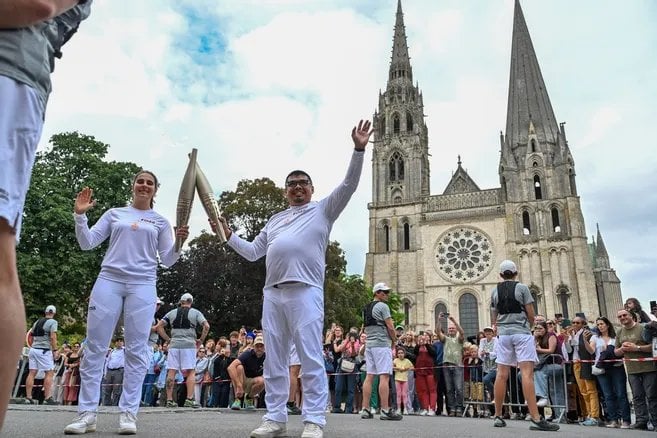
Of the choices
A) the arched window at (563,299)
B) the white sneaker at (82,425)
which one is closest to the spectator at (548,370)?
the white sneaker at (82,425)

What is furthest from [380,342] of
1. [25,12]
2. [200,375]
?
[200,375]

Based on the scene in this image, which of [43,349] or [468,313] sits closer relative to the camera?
[43,349]

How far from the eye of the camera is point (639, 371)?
870 cm

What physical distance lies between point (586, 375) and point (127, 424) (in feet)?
28.9

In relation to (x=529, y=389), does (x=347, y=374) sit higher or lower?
higher

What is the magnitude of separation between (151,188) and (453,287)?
47849mm

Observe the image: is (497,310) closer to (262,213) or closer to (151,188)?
(151,188)

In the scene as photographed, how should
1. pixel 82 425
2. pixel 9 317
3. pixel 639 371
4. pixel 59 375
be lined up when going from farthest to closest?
1. pixel 59 375
2. pixel 639 371
3. pixel 82 425
4. pixel 9 317

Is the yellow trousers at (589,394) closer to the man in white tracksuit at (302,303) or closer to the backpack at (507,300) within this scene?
the backpack at (507,300)

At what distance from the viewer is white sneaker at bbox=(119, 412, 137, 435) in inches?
164

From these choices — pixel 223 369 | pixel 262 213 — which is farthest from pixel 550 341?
pixel 262 213

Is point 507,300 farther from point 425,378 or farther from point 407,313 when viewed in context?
point 407,313

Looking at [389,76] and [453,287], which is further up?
[389,76]

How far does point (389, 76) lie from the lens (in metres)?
65.8
